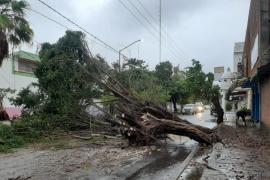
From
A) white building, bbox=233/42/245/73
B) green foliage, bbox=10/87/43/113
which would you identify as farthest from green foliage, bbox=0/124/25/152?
white building, bbox=233/42/245/73

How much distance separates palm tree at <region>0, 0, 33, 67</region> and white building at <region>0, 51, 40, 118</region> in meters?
6.41

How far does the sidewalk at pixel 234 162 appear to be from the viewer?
907 centimetres

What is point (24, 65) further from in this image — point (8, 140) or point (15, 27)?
point (8, 140)

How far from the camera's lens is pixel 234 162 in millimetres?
10984

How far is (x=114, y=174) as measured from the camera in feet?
31.2

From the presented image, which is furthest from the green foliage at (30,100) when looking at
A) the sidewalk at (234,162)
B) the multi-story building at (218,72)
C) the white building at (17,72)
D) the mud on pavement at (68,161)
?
the multi-story building at (218,72)

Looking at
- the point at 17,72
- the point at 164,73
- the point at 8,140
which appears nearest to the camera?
the point at 8,140

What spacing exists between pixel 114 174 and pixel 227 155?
486 cm

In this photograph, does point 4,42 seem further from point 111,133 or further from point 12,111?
point 12,111

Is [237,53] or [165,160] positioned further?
[237,53]

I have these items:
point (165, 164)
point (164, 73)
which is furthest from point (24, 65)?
point (164, 73)

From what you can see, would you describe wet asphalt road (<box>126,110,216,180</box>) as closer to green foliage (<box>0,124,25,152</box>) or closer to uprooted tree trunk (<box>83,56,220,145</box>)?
uprooted tree trunk (<box>83,56,220,145</box>)

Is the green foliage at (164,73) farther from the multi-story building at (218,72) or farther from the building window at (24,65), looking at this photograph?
the multi-story building at (218,72)

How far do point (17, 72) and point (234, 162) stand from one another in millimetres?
23195
